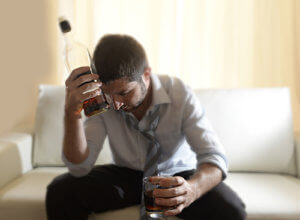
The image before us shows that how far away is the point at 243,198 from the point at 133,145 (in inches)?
18.7

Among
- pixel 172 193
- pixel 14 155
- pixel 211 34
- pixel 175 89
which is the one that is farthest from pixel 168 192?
pixel 211 34

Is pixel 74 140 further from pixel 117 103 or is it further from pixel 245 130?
pixel 245 130

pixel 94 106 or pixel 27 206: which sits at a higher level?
pixel 94 106

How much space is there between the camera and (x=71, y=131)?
4.58ft

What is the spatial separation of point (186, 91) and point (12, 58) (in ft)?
4.29

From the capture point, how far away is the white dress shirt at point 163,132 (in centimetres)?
147

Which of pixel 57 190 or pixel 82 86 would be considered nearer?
pixel 82 86

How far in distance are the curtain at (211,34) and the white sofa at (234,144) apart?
0.35 metres

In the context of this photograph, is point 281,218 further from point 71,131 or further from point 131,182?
point 71,131

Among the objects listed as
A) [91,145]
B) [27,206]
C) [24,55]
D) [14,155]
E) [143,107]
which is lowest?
[27,206]

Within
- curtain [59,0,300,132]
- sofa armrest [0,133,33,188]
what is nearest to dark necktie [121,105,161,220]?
sofa armrest [0,133,33,188]

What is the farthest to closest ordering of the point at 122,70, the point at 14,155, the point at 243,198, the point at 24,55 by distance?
the point at 24,55 < the point at 14,155 < the point at 243,198 < the point at 122,70

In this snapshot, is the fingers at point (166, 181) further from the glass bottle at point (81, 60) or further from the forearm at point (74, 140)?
the forearm at point (74, 140)

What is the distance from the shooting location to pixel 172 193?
3.44 ft
